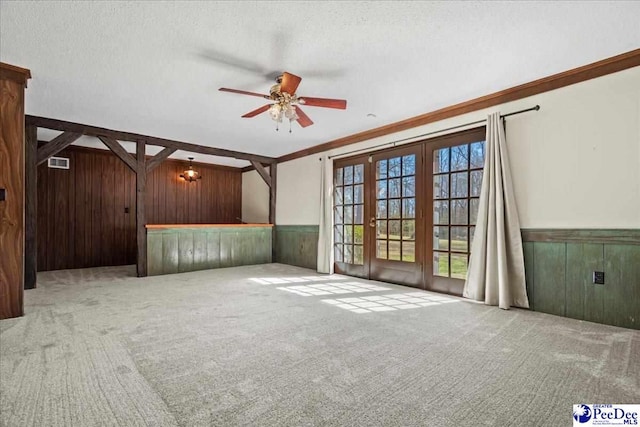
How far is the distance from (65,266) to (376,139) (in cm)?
643

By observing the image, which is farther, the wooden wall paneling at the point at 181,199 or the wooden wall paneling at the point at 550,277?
the wooden wall paneling at the point at 181,199

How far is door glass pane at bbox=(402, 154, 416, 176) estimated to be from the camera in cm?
458

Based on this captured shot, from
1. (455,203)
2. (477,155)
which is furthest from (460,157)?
(455,203)

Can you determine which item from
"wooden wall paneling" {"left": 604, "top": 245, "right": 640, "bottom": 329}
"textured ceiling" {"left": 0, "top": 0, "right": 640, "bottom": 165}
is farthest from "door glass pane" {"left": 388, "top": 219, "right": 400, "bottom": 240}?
"wooden wall paneling" {"left": 604, "top": 245, "right": 640, "bottom": 329}

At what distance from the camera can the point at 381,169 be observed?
507 cm

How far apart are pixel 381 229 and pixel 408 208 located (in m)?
0.61

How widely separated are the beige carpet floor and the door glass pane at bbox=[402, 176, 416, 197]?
1.63 metres

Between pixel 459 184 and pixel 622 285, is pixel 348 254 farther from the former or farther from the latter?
pixel 622 285

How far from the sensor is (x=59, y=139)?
466cm

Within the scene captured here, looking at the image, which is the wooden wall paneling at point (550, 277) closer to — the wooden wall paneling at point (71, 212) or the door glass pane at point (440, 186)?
the door glass pane at point (440, 186)

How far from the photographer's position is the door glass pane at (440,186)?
4191 mm

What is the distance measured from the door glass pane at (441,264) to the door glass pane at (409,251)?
33cm

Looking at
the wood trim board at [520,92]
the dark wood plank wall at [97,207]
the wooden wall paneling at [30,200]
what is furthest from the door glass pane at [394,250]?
the dark wood plank wall at [97,207]

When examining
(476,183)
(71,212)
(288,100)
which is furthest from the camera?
(71,212)
